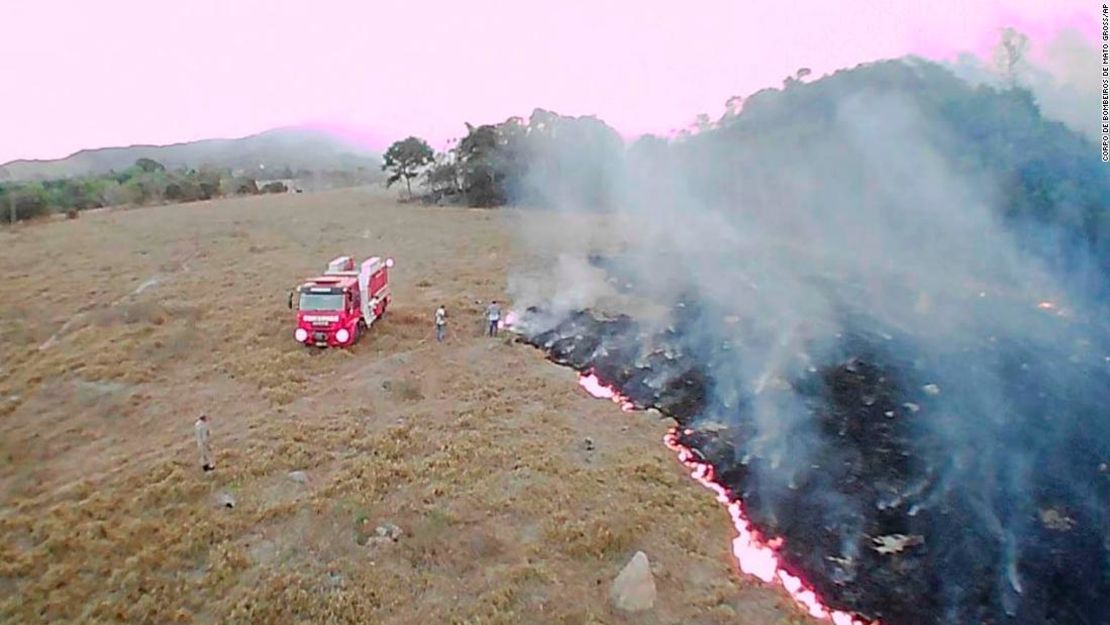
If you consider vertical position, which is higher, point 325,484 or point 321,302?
point 321,302

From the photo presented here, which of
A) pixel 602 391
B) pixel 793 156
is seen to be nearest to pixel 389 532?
pixel 602 391

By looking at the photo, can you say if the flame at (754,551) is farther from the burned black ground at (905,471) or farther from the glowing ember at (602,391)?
the glowing ember at (602,391)

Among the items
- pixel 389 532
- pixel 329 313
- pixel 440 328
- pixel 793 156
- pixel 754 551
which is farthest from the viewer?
pixel 793 156

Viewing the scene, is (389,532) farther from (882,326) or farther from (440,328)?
(882,326)

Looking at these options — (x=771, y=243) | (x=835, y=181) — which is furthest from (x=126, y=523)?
(x=835, y=181)

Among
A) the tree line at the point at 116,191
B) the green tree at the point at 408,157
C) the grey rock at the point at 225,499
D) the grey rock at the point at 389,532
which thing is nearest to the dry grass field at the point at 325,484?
the grey rock at the point at 225,499

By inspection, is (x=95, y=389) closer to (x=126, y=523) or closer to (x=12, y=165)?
(x=126, y=523)

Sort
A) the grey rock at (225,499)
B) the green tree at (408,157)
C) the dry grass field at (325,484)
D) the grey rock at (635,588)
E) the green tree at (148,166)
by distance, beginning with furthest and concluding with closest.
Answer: the green tree at (148,166)
the green tree at (408,157)
the grey rock at (225,499)
the dry grass field at (325,484)
the grey rock at (635,588)
